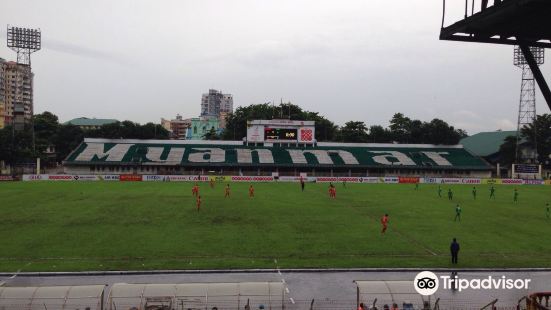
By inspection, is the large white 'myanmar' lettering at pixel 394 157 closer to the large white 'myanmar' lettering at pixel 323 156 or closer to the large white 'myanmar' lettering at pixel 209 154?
the large white 'myanmar' lettering at pixel 323 156

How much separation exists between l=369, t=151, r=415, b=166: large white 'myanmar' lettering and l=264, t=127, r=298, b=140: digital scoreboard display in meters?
15.8

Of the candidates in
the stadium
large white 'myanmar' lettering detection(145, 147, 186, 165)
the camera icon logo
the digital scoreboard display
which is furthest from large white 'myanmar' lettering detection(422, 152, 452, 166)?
the camera icon logo

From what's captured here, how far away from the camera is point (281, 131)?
280 ft

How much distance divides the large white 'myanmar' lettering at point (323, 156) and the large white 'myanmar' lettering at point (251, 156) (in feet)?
13.6

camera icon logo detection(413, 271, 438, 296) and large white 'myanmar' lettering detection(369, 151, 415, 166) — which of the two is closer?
camera icon logo detection(413, 271, 438, 296)

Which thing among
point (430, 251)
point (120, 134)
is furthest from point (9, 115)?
point (430, 251)

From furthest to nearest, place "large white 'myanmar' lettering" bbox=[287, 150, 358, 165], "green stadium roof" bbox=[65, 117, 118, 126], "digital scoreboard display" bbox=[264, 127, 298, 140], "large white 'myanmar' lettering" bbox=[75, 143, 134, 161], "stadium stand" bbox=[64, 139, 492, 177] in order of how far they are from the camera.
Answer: "green stadium roof" bbox=[65, 117, 118, 126]
"digital scoreboard display" bbox=[264, 127, 298, 140]
"large white 'myanmar' lettering" bbox=[287, 150, 358, 165]
"large white 'myanmar' lettering" bbox=[75, 143, 134, 161]
"stadium stand" bbox=[64, 139, 492, 177]

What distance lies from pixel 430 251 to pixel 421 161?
2663 inches

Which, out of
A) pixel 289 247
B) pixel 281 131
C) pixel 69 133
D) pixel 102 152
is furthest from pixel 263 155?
pixel 289 247

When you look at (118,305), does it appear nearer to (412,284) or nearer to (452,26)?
(412,284)

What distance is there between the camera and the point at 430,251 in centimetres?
2200

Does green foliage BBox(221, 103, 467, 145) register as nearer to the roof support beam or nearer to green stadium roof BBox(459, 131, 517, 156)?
green stadium roof BBox(459, 131, 517, 156)

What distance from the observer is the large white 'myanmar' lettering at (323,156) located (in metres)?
83.3

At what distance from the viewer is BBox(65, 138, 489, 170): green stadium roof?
267ft
